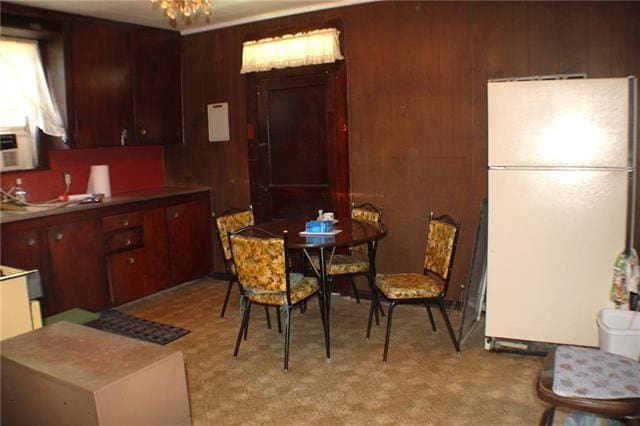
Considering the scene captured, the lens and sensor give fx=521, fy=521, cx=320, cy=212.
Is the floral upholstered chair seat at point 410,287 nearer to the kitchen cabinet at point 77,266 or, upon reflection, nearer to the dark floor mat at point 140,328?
the dark floor mat at point 140,328

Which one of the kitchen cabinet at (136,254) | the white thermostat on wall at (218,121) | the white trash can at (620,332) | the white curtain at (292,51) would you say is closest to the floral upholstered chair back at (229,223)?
the kitchen cabinet at (136,254)

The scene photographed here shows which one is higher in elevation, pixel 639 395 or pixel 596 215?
pixel 596 215

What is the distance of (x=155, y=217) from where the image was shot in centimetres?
468

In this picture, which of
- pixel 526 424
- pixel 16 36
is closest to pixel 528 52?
pixel 526 424

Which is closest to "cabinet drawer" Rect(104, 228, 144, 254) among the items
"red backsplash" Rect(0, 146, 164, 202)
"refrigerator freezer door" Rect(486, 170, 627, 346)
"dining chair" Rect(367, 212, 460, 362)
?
"red backsplash" Rect(0, 146, 164, 202)

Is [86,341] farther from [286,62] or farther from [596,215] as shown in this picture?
[286,62]

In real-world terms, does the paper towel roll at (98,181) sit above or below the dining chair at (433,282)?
above

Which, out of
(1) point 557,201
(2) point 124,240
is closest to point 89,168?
(2) point 124,240

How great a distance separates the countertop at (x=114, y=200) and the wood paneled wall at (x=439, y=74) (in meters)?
1.69

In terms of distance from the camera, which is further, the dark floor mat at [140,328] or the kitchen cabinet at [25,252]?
the dark floor mat at [140,328]

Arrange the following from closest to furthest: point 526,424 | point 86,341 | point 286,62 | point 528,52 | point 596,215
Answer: point 86,341
point 526,424
point 596,215
point 528,52
point 286,62

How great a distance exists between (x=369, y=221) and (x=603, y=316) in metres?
1.71

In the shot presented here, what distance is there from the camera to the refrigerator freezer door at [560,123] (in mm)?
2889

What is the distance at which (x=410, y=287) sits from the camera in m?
3.31
